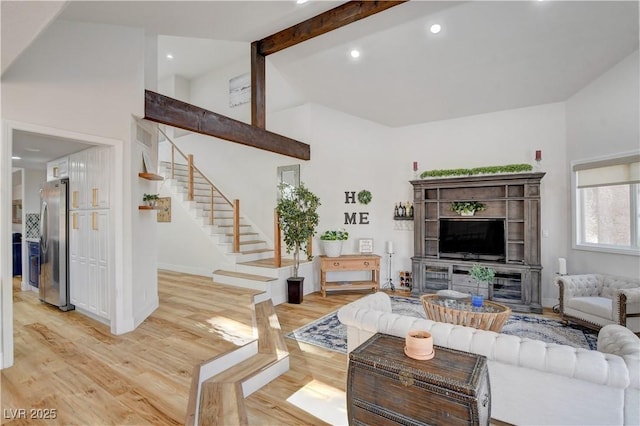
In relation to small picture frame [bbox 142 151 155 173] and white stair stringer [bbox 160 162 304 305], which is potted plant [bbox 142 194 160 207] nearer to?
small picture frame [bbox 142 151 155 173]

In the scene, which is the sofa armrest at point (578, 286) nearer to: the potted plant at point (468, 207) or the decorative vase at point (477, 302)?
the potted plant at point (468, 207)

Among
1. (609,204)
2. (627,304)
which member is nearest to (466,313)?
(627,304)

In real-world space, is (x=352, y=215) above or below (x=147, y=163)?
below

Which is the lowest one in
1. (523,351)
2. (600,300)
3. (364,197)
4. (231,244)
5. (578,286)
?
(600,300)

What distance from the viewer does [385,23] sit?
15.5 feet

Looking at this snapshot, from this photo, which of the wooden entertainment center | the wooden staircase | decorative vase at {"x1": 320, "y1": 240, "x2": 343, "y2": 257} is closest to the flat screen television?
the wooden entertainment center

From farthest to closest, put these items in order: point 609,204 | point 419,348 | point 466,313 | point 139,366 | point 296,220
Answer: point 296,220
point 609,204
point 466,313
point 139,366
point 419,348

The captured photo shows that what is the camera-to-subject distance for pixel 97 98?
353 centimetres

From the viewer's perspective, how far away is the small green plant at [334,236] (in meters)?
6.21

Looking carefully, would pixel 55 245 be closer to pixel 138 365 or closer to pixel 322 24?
pixel 138 365

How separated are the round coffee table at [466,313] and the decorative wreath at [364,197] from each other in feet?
10.2

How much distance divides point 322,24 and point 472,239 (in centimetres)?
465

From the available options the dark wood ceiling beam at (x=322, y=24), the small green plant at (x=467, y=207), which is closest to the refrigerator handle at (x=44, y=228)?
the dark wood ceiling beam at (x=322, y=24)

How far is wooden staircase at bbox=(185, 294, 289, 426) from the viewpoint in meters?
2.30
